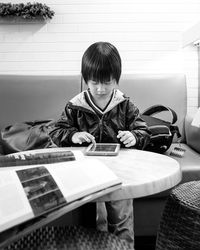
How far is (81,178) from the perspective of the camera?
0.59 metres

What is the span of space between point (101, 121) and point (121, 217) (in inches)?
18.1

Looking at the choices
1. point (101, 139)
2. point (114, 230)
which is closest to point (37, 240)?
point (114, 230)

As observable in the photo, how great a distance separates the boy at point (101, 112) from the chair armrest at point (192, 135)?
0.51 metres

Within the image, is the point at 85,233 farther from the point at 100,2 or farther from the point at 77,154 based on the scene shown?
the point at 100,2

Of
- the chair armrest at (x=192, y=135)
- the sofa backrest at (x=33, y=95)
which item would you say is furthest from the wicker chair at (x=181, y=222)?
the sofa backrest at (x=33, y=95)

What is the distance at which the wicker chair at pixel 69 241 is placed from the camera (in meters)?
0.64

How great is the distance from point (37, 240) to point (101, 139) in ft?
2.31

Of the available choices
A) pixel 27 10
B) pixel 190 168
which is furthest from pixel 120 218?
pixel 27 10

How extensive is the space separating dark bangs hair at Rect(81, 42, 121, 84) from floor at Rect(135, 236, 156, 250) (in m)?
0.81

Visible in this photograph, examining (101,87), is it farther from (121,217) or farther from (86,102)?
A: (121,217)

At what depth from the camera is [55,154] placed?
87cm

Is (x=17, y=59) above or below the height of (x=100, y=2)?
below

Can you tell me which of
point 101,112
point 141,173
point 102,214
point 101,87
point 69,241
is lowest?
point 102,214

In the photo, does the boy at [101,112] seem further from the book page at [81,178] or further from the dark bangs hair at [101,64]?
the book page at [81,178]
